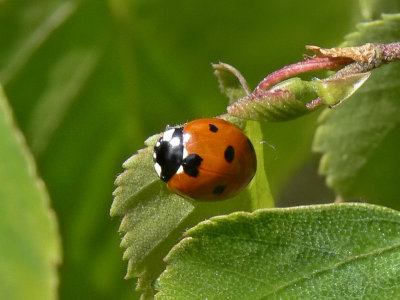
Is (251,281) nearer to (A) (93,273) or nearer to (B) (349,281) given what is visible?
(B) (349,281)

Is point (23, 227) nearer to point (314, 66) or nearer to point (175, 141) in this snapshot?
point (175, 141)

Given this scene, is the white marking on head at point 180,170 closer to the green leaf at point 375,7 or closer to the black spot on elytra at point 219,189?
the black spot on elytra at point 219,189

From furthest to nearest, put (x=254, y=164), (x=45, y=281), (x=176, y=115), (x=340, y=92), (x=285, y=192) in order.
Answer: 1. (x=285, y=192)
2. (x=176, y=115)
3. (x=45, y=281)
4. (x=254, y=164)
5. (x=340, y=92)

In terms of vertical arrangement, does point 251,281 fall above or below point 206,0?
below

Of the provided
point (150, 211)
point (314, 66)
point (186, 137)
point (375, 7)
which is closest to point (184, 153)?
point (186, 137)

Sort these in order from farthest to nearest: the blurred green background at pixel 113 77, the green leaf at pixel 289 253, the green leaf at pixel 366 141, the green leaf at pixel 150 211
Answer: the blurred green background at pixel 113 77, the green leaf at pixel 366 141, the green leaf at pixel 150 211, the green leaf at pixel 289 253

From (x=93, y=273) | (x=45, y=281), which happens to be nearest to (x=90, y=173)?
(x=93, y=273)

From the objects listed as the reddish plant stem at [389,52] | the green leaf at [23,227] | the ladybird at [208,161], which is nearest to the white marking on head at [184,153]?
the ladybird at [208,161]
